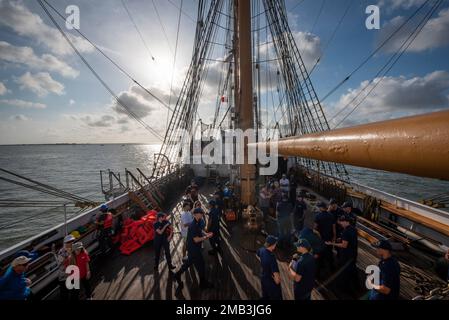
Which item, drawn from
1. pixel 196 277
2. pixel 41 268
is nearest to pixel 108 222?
pixel 41 268

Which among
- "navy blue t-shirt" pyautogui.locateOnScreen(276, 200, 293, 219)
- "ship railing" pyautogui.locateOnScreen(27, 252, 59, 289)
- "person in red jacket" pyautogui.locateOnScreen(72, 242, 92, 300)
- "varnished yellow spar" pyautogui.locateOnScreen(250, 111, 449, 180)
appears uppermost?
"varnished yellow spar" pyautogui.locateOnScreen(250, 111, 449, 180)

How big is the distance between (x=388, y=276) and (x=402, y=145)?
107 inches

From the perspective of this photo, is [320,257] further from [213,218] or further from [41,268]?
[41,268]

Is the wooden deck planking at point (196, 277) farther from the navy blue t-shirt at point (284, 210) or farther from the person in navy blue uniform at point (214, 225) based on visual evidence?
the navy blue t-shirt at point (284, 210)

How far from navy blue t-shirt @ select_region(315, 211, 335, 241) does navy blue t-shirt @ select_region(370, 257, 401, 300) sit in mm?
1786

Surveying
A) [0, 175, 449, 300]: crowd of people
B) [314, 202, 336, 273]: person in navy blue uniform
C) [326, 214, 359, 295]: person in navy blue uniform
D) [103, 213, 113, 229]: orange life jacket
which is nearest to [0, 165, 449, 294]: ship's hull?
[0, 175, 449, 300]: crowd of people

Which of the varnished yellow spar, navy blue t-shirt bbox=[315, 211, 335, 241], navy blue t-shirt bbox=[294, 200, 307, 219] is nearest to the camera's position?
the varnished yellow spar

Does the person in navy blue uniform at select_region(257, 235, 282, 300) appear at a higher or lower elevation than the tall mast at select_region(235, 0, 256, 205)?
lower

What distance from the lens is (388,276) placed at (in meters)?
2.74

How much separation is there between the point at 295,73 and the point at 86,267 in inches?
537

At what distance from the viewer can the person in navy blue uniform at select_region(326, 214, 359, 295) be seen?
13.0 ft

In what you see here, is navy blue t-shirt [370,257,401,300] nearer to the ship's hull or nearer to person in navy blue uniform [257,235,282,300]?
person in navy blue uniform [257,235,282,300]

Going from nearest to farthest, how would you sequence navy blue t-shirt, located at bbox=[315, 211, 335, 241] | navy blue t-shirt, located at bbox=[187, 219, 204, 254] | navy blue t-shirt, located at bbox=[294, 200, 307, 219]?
1. navy blue t-shirt, located at bbox=[187, 219, 204, 254]
2. navy blue t-shirt, located at bbox=[315, 211, 335, 241]
3. navy blue t-shirt, located at bbox=[294, 200, 307, 219]
